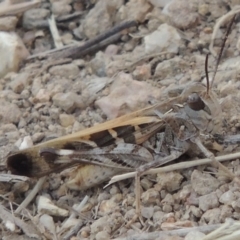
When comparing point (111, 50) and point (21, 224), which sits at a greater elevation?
point (111, 50)

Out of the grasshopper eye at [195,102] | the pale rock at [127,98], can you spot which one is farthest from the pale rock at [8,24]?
the grasshopper eye at [195,102]

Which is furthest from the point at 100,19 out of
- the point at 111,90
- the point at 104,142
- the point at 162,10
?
the point at 104,142

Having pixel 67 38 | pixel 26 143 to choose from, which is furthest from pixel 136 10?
pixel 26 143

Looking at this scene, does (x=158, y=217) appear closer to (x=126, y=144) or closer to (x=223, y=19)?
(x=126, y=144)

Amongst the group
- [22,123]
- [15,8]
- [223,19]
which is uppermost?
[15,8]

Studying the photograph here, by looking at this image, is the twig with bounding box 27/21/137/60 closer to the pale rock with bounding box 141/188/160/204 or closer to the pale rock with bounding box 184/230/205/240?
the pale rock with bounding box 141/188/160/204

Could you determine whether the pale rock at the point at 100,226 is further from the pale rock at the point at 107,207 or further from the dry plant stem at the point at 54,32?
the dry plant stem at the point at 54,32
